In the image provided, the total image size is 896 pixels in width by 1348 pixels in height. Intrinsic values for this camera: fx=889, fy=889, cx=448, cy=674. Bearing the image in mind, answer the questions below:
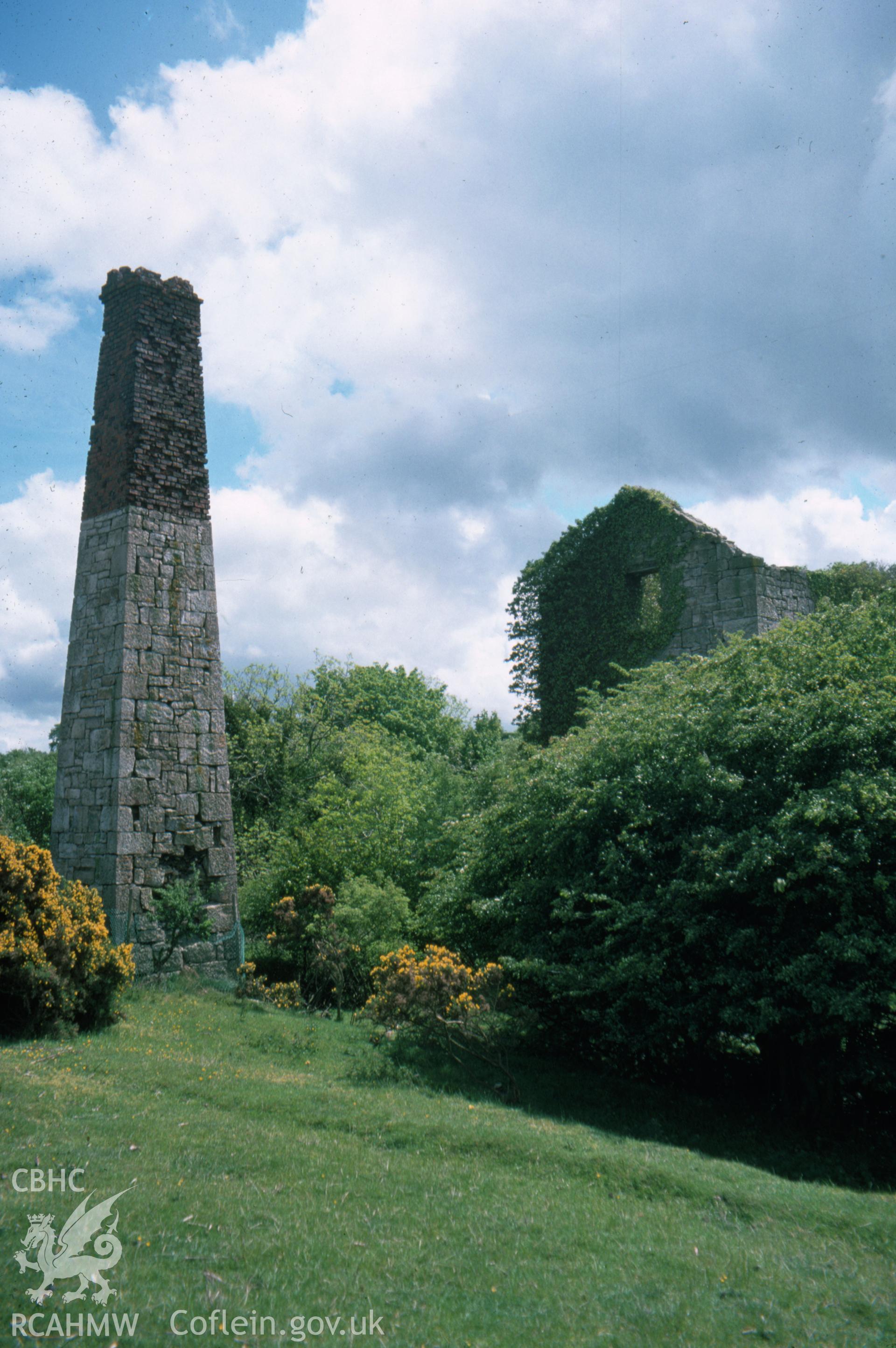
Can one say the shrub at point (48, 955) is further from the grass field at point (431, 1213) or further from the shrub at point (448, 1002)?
the shrub at point (448, 1002)

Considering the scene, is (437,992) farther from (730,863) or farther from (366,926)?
(366,926)

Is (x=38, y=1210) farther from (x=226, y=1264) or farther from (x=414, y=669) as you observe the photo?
(x=414, y=669)

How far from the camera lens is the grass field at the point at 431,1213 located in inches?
176

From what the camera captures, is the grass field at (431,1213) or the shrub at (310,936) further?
the shrub at (310,936)

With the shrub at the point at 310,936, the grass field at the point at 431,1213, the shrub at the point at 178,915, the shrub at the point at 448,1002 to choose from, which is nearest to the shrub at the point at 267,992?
the shrub at the point at 310,936

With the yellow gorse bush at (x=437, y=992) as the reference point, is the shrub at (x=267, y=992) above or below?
below

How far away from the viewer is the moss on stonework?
700 inches

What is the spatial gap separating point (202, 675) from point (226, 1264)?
9608 mm

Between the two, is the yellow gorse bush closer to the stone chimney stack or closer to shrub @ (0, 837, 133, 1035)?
shrub @ (0, 837, 133, 1035)

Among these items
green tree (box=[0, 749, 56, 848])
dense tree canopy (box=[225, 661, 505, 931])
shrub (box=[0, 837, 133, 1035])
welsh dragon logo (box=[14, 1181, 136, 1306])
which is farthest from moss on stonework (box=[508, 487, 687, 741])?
green tree (box=[0, 749, 56, 848])

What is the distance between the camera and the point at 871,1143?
28.1 ft

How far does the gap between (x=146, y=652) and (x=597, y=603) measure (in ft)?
31.2

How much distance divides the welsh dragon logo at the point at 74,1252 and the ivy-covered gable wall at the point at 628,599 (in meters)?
12.5

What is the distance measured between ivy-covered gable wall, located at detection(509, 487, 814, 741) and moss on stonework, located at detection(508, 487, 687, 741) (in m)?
0.02
